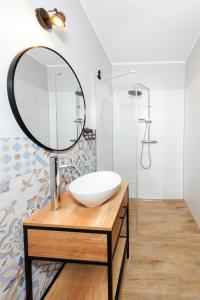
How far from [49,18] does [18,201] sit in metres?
1.20

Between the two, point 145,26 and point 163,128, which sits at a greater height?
point 145,26

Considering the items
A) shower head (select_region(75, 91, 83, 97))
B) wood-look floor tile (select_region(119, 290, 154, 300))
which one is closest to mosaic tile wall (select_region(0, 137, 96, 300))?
wood-look floor tile (select_region(119, 290, 154, 300))

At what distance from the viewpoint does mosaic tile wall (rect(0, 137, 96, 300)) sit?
3.52 feet

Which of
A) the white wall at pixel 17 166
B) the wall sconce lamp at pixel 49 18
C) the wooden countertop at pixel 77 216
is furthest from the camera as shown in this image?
the wall sconce lamp at pixel 49 18

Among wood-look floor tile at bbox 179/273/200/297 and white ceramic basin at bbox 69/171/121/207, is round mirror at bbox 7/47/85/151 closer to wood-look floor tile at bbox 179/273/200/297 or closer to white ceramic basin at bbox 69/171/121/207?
white ceramic basin at bbox 69/171/121/207

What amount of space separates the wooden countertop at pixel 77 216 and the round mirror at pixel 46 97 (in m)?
0.44

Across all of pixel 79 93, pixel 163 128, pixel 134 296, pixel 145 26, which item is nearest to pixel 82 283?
pixel 134 296

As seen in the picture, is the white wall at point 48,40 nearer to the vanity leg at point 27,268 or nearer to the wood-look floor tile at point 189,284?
the vanity leg at point 27,268

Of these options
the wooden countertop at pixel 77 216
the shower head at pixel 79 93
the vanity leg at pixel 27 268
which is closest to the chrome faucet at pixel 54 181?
the wooden countertop at pixel 77 216

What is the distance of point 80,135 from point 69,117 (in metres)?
0.28

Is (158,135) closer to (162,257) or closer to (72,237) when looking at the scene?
(162,257)

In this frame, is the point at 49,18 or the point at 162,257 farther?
the point at 162,257

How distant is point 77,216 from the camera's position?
1.29 meters

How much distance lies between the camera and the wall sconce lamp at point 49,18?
4.38 feet
